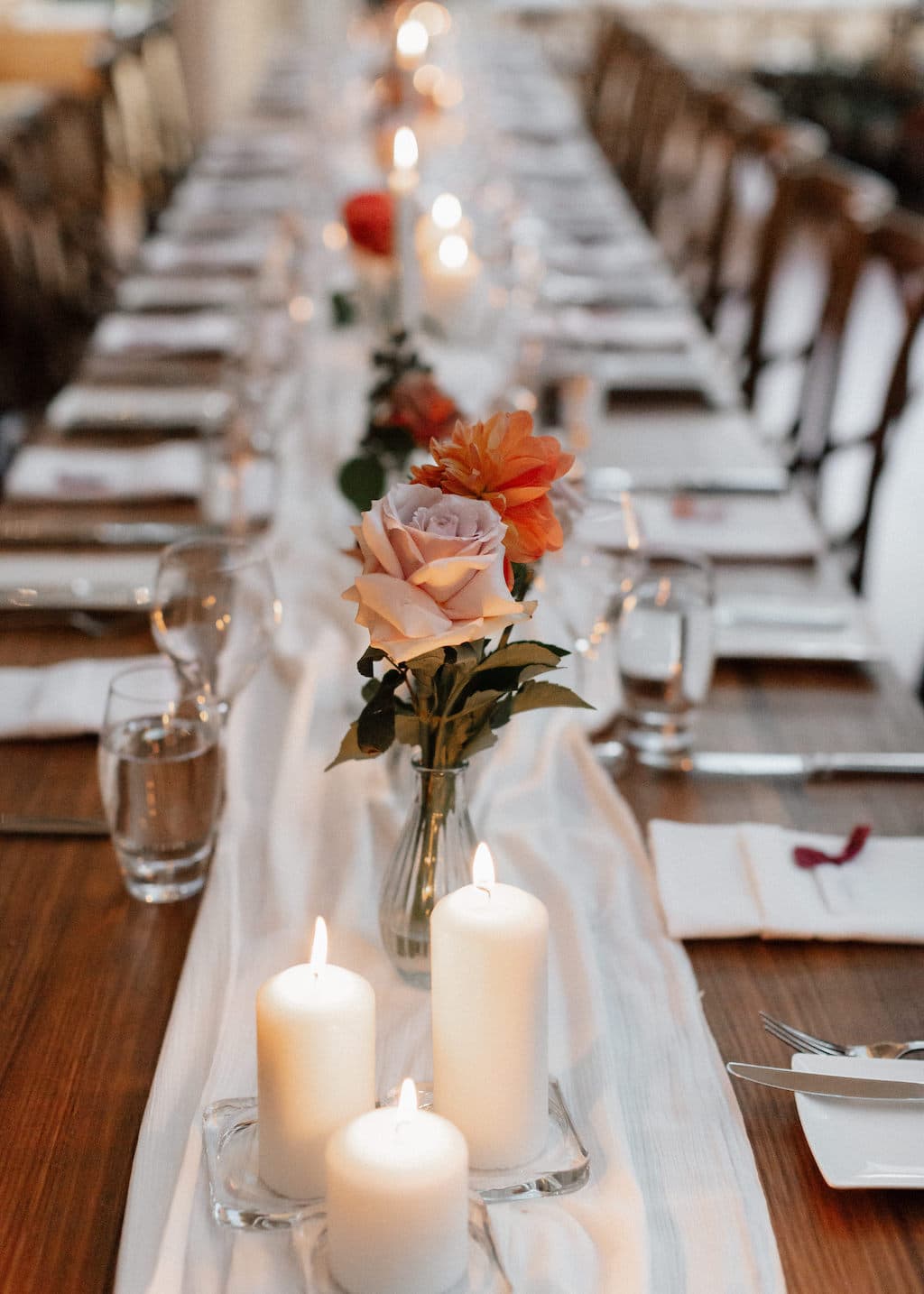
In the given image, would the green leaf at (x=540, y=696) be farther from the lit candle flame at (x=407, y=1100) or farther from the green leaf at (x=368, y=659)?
the lit candle flame at (x=407, y=1100)

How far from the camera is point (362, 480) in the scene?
109cm

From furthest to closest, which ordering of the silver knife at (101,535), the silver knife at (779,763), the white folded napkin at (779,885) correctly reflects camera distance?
the silver knife at (101,535) → the silver knife at (779,763) → the white folded napkin at (779,885)

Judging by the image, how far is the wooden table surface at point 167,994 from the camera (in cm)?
72

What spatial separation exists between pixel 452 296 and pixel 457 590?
5.65ft

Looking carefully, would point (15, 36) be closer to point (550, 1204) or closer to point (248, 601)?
point (248, 601)

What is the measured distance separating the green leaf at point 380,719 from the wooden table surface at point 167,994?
24cm

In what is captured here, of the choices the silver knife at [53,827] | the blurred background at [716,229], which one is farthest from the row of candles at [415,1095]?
the blurred background at [716,229]

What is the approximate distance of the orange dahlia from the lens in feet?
2.38

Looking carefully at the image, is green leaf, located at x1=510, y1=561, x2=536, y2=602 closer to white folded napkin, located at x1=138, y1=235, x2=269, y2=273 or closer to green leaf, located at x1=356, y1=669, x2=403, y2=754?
green leaf, located at x1=356, y1=669, x2=403, y2=754

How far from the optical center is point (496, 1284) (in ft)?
2.13

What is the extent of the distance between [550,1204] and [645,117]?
479 cm

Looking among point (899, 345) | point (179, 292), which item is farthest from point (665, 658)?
point (179, 292)

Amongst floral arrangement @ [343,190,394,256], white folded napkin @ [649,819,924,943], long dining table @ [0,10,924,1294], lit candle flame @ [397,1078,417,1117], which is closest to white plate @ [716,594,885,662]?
long dining table @ [0,10,924,1294]

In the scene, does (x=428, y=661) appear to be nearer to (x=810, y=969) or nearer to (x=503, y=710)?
(x=503, y=710)
